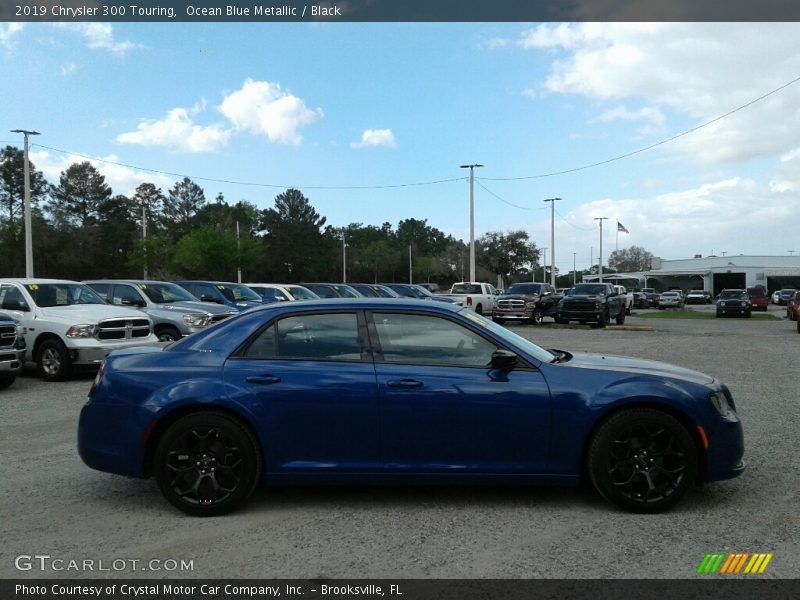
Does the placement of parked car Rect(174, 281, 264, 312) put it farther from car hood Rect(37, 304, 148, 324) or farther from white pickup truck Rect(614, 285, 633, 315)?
white pickup truck Rect(614, 285, 633, 315)

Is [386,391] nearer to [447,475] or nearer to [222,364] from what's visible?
[447,475]

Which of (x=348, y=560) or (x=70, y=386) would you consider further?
(x=70, y=386)

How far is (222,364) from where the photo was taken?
15.7ft

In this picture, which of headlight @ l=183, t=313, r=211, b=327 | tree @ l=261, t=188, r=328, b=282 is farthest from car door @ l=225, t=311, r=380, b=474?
tree @ l=261, t=188, r=328, b=282

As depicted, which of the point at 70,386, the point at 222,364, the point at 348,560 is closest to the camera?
the point at 348,560

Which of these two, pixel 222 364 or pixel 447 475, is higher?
pixel 222 364

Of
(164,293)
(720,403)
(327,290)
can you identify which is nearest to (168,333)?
(164,293)

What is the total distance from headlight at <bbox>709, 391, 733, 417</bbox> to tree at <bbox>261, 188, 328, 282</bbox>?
86.4 meters

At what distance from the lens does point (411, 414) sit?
4.61 m

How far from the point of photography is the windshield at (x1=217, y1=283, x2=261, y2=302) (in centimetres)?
1944

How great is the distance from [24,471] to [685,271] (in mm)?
88703

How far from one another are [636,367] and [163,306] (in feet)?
39.5
